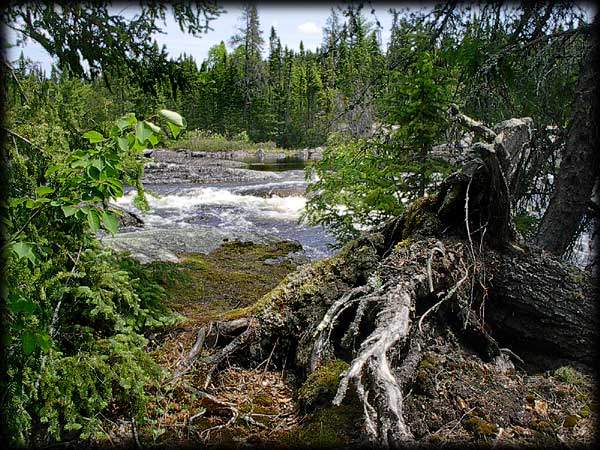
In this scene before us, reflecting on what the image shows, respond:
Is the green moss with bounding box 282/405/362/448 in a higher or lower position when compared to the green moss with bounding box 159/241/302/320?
higher

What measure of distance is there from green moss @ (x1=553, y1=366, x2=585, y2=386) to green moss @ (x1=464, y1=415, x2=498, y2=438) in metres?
1.04

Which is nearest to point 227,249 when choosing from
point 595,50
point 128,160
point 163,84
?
point 163,84

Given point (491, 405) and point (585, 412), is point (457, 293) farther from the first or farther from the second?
point (585, 412)

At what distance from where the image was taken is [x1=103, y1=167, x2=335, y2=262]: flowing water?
10023 mm

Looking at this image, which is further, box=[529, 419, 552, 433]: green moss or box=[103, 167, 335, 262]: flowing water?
box=[103, 167, 335, 262]: flowing water

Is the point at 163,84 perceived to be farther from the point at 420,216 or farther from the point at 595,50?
the point at 595,50

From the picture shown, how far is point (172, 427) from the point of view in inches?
101

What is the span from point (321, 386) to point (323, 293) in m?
0.91

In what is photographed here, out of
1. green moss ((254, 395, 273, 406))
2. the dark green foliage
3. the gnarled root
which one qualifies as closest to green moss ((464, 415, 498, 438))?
the gnarled root

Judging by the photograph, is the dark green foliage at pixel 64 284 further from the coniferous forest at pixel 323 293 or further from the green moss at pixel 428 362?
the green moss at pixel 428 362

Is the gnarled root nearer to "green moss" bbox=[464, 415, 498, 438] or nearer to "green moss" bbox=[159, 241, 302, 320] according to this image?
"green moss" bbox=[464, 415, 498, 438]

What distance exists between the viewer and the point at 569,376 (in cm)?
297

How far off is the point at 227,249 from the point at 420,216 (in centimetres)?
690

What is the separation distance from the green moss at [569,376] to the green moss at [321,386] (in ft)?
4.94
